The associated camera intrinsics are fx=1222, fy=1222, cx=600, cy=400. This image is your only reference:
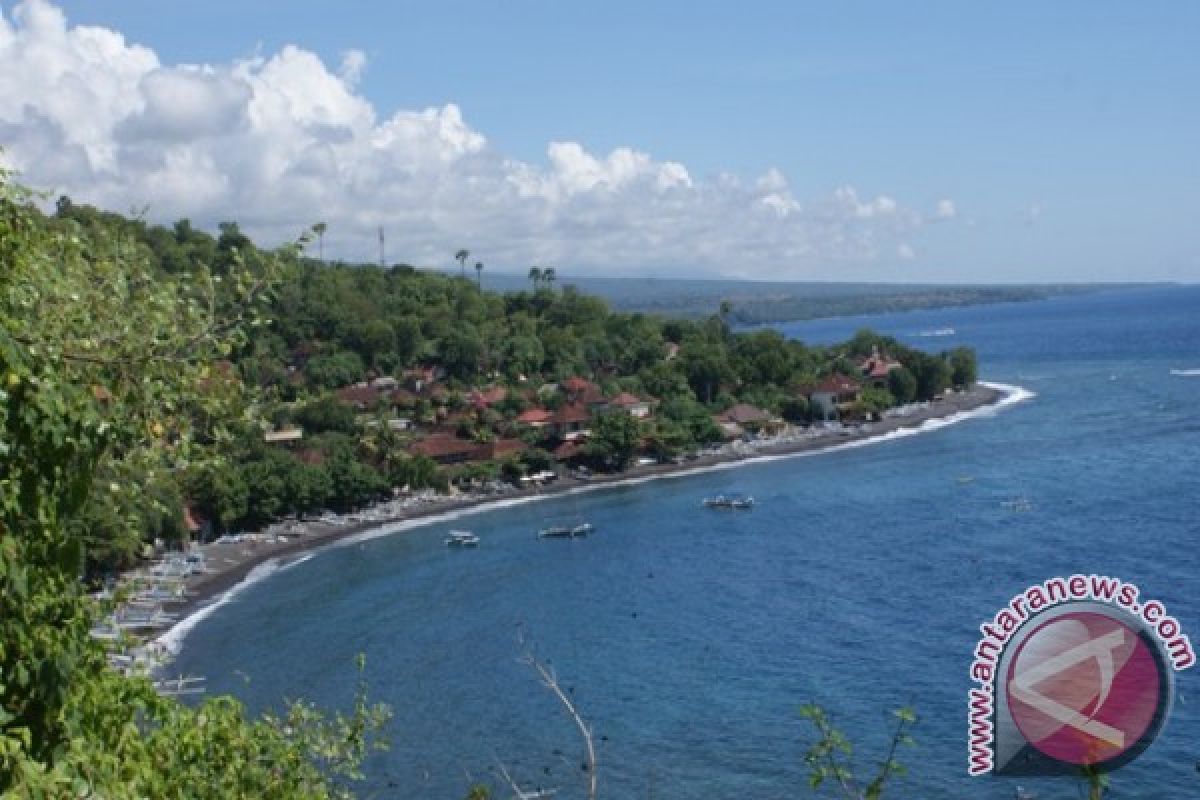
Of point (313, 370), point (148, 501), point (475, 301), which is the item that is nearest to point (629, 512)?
point (313, 370)

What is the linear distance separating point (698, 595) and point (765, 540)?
5526 millimetres

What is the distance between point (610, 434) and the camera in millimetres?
43125

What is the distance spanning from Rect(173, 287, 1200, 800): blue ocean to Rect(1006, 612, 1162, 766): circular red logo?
4197mm

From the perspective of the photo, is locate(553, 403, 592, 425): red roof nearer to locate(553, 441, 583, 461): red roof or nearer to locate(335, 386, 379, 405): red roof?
locate(553, 441, 583, 461): red roof

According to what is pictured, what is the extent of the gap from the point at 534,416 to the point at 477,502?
296 inches

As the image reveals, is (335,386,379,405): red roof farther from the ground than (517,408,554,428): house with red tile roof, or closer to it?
farther from the ground

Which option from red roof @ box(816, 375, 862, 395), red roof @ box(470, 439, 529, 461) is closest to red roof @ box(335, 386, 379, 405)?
red roof @ box(470, 439, 529, 461)

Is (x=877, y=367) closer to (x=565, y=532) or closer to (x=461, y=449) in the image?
(x=461, y=449)

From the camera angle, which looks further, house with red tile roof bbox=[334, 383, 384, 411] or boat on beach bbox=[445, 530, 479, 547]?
house with red tile roof bbox=[334, 383, 384, 411]

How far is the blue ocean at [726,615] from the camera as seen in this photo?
52.2 feet

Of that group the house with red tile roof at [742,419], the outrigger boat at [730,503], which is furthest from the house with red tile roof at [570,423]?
the outrigger boat at [730,503]

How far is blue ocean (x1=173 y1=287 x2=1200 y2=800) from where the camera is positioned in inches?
626

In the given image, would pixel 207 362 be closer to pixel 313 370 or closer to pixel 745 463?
pixel 745 463

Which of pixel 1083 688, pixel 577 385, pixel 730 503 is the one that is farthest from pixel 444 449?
pixel 1083 688
